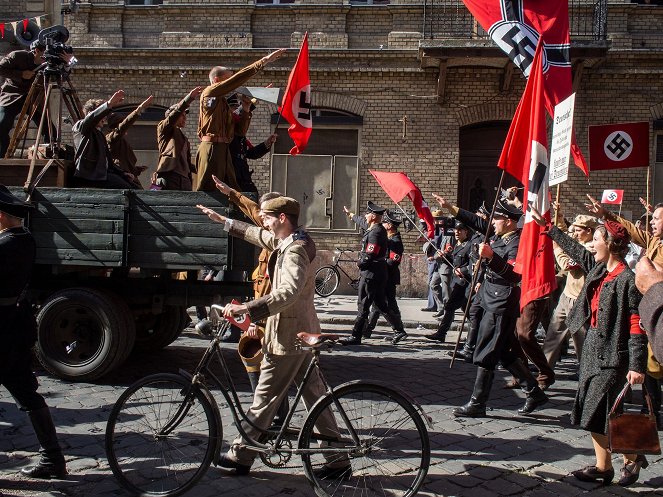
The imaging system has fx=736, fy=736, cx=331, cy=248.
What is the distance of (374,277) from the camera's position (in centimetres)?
1010

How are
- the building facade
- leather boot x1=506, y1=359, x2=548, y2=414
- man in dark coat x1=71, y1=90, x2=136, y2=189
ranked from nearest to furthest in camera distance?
leather boot x1=506, y1=359, x2=548, y2=414 → man in dark coat x1=71, y1=90, x2=136, y2=189 → the building facade

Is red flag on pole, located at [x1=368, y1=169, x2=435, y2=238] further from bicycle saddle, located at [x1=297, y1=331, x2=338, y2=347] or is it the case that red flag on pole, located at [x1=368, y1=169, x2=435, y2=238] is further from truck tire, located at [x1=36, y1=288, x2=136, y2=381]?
bicycle saddle, located at [x1=297, y1=331, x2=338, y2=347]

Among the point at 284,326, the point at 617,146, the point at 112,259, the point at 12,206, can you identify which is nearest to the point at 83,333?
the point at 112,259

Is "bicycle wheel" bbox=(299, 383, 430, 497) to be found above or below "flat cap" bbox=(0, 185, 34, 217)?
below

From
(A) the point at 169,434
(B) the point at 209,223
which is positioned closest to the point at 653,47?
(B) the point at 209,223

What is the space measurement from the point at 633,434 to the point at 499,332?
6.61ft

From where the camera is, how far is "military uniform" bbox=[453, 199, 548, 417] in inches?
246

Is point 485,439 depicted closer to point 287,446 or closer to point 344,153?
→ point 287,446

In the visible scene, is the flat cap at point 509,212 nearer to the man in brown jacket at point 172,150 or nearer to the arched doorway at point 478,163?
the man in brown jacket at point 172,150

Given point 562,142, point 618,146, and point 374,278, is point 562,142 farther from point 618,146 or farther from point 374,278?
point 374,278

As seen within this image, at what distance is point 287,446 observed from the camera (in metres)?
4.31

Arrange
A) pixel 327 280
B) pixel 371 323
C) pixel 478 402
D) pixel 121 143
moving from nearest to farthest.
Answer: pixel 478 402 < pixel 121 143 < pixel 371 323 < pixel 327 280

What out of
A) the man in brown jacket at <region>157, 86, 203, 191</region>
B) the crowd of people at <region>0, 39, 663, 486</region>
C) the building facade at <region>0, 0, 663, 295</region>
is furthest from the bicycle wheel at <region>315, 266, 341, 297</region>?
the man in brown jacket at <region>157, 86, 203, 191</region>

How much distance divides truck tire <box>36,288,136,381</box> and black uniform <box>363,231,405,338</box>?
411 centimetres
